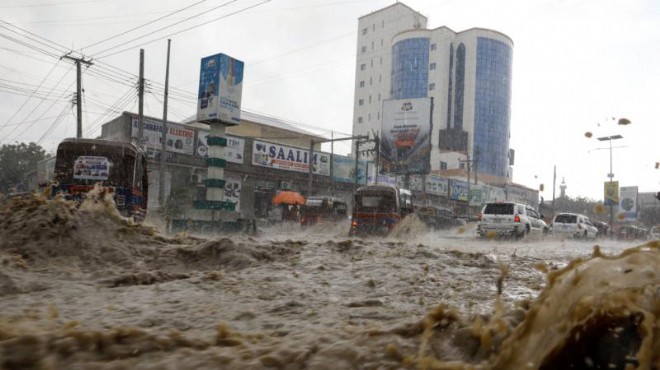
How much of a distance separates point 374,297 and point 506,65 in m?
73.8

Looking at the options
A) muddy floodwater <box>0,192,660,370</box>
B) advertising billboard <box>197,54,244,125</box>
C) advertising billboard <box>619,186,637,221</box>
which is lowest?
muddy floodwater <box>0,192,660,370</box>

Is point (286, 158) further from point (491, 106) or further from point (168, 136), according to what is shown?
point (491, 106)

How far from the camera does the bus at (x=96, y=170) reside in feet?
37.5

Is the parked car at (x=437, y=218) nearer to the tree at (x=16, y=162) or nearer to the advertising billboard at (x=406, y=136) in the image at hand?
the advertising billboard at (x=406, y=136)

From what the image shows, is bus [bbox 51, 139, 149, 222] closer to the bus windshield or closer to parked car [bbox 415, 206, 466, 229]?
the bus windshield

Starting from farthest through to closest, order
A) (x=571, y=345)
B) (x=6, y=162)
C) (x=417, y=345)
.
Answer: (x=6, y=162), (x=417, y=345), (x=571, y=345)

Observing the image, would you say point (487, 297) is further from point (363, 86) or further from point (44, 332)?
point (363, 86)

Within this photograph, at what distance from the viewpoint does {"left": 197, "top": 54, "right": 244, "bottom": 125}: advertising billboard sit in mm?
20344

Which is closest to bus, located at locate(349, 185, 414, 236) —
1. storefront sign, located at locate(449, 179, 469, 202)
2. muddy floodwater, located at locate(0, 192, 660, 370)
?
muddy floodwater, located at locate(0, 192, 660, 370)

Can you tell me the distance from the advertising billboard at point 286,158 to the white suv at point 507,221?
51.6ft

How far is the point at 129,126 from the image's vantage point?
984 inches

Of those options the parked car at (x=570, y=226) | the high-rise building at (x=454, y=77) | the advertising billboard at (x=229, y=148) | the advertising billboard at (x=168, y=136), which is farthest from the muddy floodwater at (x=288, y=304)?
the high-rise building at (x=454, y=77)

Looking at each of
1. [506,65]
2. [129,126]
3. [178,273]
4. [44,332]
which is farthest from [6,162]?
[506,65]

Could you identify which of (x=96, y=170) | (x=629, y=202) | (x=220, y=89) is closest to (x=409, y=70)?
(x=629, y=202)
